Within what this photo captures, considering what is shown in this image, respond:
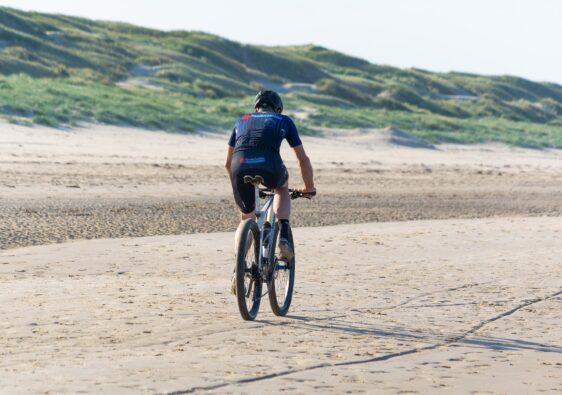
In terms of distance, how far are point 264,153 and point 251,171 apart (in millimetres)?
151

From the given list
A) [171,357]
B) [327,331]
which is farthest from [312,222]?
[171,357]

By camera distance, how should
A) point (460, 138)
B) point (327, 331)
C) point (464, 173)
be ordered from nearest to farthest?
point (327, 331)
point (464, 173)
point (460, 138)

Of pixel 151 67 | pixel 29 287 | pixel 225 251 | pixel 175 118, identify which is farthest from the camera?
pixel 151 67

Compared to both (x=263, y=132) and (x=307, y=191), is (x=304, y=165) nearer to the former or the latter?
(x=307, y=191)

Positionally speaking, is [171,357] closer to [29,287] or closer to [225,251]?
[29,287]

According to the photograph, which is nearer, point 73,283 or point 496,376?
point 496,376

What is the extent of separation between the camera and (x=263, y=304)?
31.8 ft

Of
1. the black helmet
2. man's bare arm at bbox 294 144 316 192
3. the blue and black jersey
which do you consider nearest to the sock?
man's bare arm at bbox 294 144 316 192

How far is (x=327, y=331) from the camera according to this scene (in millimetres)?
8289

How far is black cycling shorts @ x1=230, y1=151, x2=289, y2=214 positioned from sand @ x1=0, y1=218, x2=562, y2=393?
34.5 inches

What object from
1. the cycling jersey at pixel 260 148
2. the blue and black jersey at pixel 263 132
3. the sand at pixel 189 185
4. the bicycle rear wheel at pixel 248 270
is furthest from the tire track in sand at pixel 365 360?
the sand at pixel 189 185

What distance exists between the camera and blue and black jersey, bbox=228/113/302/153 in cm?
830

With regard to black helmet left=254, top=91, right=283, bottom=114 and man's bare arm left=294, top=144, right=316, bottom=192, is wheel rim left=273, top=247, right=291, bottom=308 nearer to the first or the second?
man's bare arm left=294, top=144, right=316, bottom=192

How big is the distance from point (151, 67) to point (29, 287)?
43557mm
